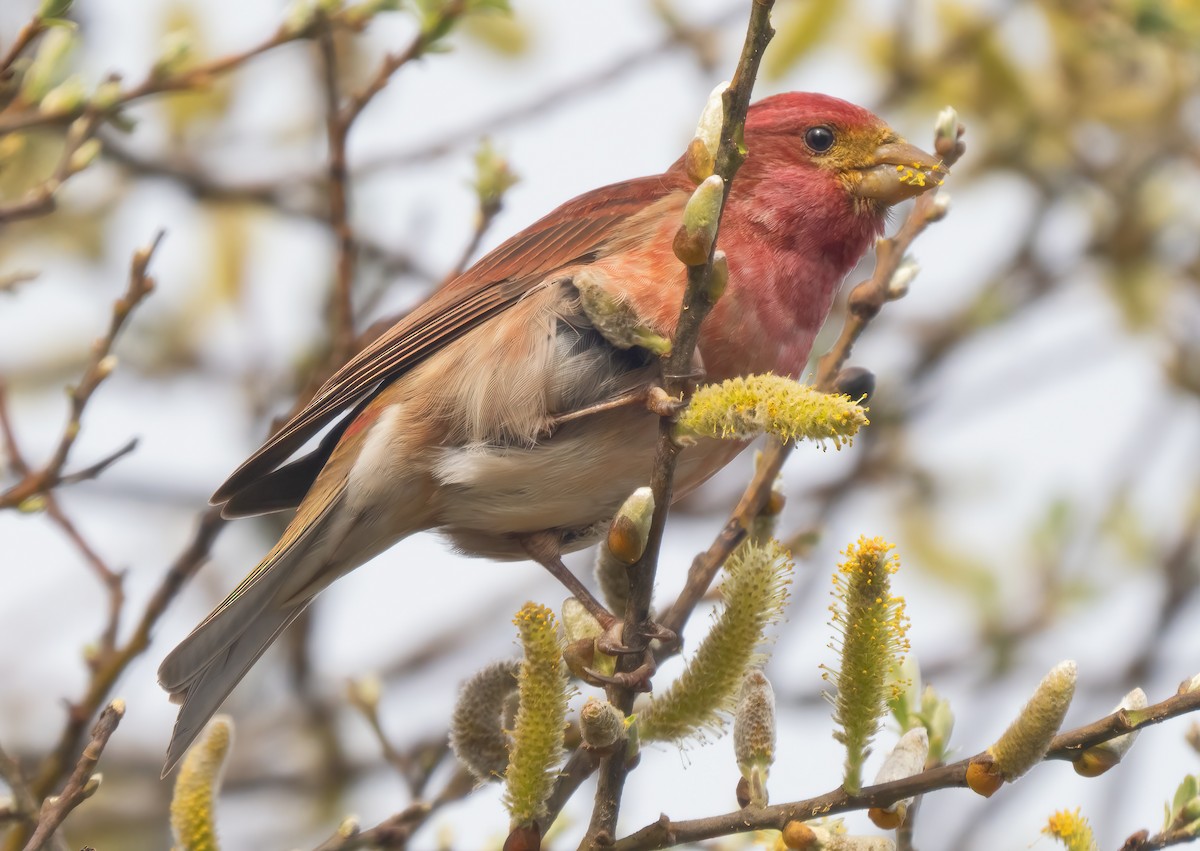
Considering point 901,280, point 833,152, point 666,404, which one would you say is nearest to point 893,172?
point 833,152

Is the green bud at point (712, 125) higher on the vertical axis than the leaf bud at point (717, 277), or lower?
higher

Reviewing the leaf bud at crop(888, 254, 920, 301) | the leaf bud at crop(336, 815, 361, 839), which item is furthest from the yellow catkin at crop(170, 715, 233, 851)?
the leaf bud at crop(888, 254, 920, 301)

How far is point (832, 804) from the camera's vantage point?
2.90 metres

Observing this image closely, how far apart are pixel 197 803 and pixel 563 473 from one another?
1886 mm

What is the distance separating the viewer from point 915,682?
3.38 meters

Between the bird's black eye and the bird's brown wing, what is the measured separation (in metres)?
0.52

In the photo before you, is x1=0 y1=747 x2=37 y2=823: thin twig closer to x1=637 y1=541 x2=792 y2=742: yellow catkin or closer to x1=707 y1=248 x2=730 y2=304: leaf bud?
x1=637 y1=541 x2=792 y2=742: yellow catkin

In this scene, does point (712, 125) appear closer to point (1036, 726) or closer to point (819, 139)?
point (1036, 726)

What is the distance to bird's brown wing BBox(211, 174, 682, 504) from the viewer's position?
4949 mm

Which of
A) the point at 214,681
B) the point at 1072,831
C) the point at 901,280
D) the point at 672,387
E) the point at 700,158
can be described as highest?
the point at 901,280

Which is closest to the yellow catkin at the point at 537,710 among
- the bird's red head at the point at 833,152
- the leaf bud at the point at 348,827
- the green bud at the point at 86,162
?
→ the leaf bud at the point at 348,827

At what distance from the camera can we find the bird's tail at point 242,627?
15.4 ft

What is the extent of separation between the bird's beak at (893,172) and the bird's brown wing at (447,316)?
73 cm

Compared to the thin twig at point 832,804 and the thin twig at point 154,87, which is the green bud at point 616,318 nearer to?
the thin twig at point 832,804
